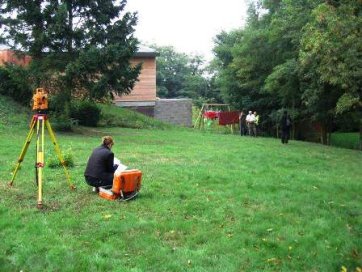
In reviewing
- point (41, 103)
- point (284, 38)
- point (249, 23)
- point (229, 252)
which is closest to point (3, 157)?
point (41, 103)

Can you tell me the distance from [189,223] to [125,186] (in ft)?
6.05

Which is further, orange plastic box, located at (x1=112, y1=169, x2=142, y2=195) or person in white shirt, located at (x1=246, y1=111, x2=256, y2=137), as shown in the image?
person in white shirt, located at (x1=246, y1=111, x2=256, y2=137)

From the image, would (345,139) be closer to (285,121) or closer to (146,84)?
(146,84)

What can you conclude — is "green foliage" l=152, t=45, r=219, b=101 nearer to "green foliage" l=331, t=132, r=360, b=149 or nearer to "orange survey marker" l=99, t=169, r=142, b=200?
"green foliage" l=331, t=132, r=360, b=149

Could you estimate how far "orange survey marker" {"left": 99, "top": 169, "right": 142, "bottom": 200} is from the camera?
10125mm

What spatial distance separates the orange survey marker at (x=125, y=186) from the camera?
10.1 meters

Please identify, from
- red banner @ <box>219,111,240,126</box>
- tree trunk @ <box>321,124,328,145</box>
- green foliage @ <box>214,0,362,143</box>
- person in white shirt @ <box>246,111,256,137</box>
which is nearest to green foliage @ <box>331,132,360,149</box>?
tree trunk @ <box>321,124,328,145</box>

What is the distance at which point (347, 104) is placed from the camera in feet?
78.5

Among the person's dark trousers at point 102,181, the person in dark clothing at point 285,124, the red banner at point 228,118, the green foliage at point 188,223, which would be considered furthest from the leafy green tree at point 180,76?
the person's dark trousers at point 102,181

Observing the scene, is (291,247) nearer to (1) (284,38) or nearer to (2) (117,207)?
(2) (117,207)

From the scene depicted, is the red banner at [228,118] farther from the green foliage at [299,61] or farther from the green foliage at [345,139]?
the green foliage at [345,139]

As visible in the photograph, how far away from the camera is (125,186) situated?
1026 centimetres

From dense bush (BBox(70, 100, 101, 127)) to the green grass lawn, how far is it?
1571 centimetres

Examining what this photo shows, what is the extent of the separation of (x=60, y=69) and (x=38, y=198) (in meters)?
15.9
